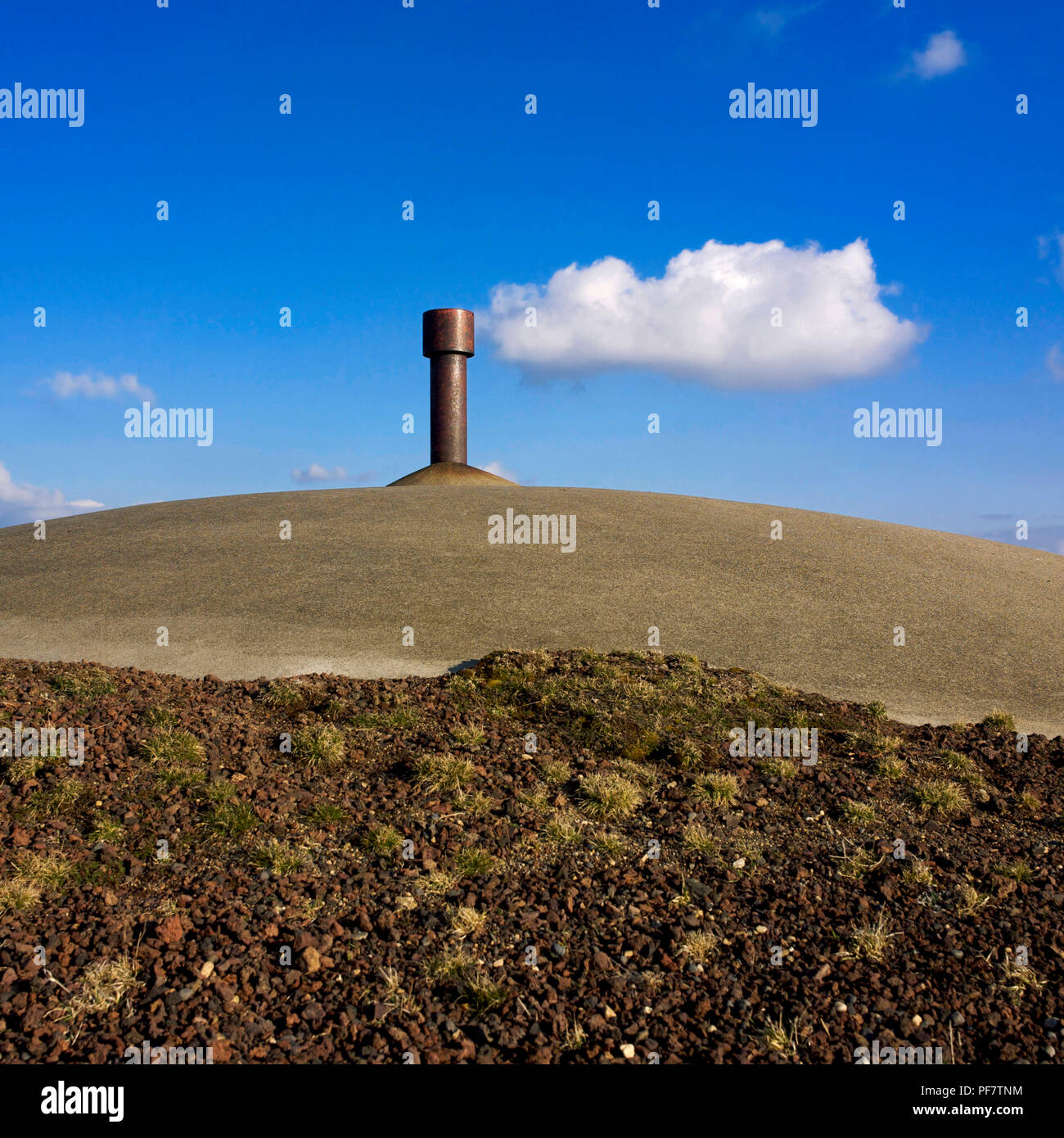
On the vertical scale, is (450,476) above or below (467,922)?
above

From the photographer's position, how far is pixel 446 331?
30453 mm

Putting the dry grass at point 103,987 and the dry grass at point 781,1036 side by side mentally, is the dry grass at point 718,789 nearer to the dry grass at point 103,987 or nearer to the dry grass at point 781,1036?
the dry grass at point 781,1036

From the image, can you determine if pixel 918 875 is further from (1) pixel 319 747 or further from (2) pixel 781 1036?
(1) pixel 319 747

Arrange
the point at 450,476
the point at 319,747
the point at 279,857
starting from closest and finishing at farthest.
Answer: the point at 279,857
the point at 319,747
the point at 450,476

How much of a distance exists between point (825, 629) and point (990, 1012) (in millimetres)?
9078

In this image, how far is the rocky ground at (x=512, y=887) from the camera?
4.12 meters

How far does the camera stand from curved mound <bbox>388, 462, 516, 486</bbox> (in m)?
30.0

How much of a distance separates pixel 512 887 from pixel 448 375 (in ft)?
90.7

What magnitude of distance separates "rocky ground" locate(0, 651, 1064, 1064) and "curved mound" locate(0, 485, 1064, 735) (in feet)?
9.02
